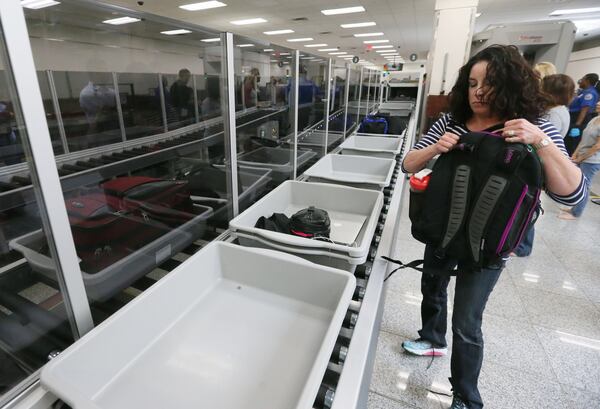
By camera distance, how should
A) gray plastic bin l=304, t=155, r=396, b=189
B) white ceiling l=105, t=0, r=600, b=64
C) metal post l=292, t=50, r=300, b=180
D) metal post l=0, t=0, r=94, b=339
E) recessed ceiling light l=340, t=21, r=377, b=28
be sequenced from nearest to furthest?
metal post l=0, t=0, r=94, b=339
metal post l=292, t=50, r=300, b=180
gray plastic bin l=304, t=155, r=396, b=189
white ceiling l=105, t=0, r=600, b=64
recessed ceiling light l=340, t=21, r=377, b=28

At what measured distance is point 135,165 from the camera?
301 centimetres

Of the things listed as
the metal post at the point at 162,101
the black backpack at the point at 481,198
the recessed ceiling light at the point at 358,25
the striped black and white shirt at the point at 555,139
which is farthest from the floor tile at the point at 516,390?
the recessed ceiling light at the point at 358,25

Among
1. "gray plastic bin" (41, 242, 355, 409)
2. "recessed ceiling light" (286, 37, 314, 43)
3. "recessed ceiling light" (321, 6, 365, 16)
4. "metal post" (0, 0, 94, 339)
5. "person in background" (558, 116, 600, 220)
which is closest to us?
"metal post" (0, 0, 94, 339)

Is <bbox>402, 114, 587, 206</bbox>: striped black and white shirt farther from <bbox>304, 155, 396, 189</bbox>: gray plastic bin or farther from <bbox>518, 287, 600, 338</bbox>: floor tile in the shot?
<bbox>518, 287, 600, 338</bbox>: floor tile

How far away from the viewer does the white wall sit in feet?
37.1

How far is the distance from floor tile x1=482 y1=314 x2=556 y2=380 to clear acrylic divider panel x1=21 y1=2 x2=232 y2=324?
1.60 m

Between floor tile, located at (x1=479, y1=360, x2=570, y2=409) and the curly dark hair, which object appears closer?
the curly dark hair

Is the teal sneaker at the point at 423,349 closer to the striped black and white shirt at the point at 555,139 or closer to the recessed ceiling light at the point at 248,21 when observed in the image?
the striped black and white shirt at the point at 555,139

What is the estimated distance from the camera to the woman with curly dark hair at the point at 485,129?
0.91 m

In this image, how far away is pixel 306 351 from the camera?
3.02 feet

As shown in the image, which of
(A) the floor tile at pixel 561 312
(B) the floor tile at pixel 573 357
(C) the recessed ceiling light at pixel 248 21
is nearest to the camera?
(B) the floor tile at pixel 573 357

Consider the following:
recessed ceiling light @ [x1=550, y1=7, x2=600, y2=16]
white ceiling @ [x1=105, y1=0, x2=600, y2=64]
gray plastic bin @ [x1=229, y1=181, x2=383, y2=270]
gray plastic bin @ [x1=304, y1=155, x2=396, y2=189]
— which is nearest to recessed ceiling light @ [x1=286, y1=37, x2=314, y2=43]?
white ceiling @ [x1=105, y1=0, x2=600, y2=64]

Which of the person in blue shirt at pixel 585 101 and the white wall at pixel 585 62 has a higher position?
the white wall at pixel 585 62

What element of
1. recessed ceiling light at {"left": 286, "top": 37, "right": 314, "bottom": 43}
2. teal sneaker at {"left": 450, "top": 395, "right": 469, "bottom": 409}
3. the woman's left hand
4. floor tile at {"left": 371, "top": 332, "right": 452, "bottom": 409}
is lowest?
floor tile at {"left": 371, "top": 332, "right": 452, "bottom": 409}
